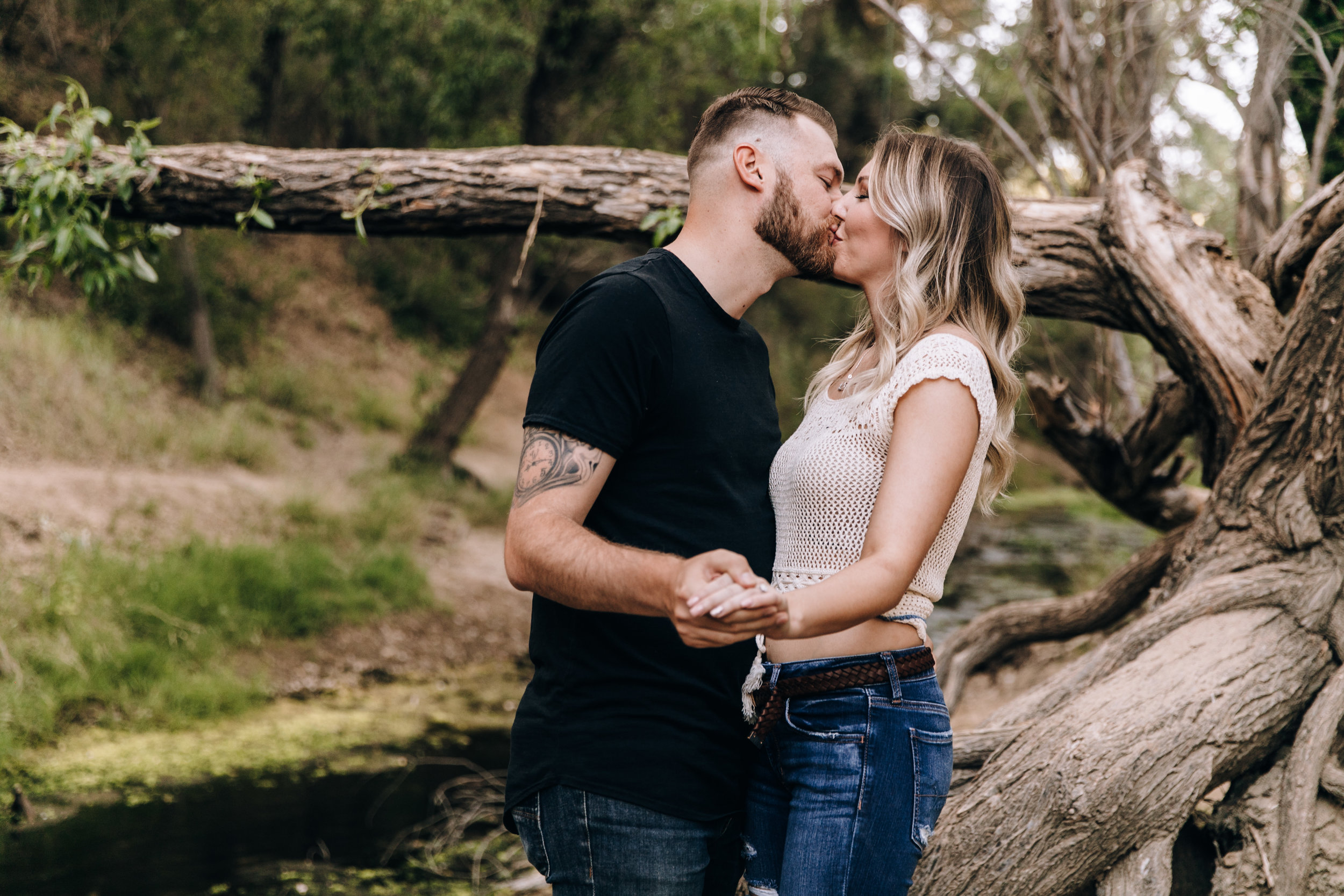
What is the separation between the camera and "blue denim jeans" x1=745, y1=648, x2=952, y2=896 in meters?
1.71

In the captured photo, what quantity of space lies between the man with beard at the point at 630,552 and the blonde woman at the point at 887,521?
97mm

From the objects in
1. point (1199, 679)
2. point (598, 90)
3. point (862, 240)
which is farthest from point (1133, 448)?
point (598, 90)

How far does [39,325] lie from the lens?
9062 mm

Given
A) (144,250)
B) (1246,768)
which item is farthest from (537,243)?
(1246,768)

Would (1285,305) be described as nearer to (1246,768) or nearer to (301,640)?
(1246,768)

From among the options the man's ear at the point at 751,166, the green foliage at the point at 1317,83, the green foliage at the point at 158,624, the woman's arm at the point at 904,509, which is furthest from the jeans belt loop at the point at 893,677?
the green foliage at the point at 158,624

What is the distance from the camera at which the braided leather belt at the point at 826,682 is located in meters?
1.75

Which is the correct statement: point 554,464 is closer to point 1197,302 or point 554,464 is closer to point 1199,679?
point 1199,679

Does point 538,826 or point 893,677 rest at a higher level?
point 893,677

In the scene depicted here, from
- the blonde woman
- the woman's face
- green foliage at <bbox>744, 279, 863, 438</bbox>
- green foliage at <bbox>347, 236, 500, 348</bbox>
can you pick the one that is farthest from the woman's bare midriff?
green foliage at <bbox>347, 236, 500, 348</bbox>

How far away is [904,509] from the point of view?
5.20 ft

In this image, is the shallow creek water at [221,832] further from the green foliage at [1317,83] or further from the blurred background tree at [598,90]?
the green foliage at [1317,83]

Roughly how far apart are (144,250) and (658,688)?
3837 millimetres

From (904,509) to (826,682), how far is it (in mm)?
367
